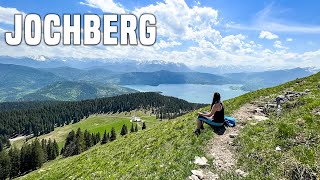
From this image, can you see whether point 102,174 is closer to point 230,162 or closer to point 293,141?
point 230,162

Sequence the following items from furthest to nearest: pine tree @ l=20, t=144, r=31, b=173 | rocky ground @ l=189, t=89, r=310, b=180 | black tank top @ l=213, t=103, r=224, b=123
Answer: pine tree @ l=20, t=144, r=31, b=173
black tank top @ l=213, t=103, r=224, b=123
rocky ground @ l=189, t=89, r=310, b=180

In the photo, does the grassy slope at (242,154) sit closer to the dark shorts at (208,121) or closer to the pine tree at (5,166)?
the dark shorts at (208,121)

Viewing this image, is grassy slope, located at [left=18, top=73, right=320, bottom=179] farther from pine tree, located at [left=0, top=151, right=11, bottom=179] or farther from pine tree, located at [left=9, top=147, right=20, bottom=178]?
pine tree, located at [left=9, top=147, right=20, bottom=178]

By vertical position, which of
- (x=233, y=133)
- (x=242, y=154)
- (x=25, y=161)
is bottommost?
(x=25, y=161)

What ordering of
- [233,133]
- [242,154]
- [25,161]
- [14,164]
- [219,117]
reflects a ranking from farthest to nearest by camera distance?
[25,161], [14,164], [219,117], [233,133], [242,154]

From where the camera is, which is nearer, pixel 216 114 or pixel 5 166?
pixel 216 114

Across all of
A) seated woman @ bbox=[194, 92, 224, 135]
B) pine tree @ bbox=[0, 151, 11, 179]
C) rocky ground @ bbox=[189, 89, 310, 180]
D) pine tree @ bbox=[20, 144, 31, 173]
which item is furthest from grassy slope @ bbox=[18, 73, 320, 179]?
pine tree @ bbox=[20, 144, 31, 173]

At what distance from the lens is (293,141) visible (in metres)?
16.0

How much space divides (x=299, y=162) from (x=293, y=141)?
2.49 m

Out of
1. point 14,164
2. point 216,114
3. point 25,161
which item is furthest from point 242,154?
point 14,164

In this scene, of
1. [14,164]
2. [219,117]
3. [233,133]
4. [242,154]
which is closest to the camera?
[242,154]

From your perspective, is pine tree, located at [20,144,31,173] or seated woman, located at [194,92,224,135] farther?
pine tree, located at [20,144,31,173]

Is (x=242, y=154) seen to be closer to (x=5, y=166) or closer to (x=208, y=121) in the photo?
(x=208, y=121)

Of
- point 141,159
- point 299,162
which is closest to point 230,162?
point 299,162
